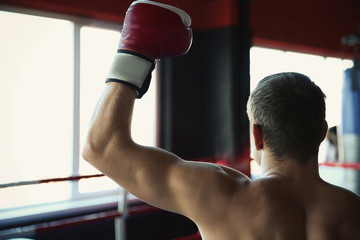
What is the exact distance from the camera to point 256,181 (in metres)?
0.71

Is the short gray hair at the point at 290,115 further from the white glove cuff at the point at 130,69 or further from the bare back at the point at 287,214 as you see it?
the white glove cuff at the point at 130,69

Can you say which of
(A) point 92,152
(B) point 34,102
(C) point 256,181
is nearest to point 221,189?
(C) point 256,181

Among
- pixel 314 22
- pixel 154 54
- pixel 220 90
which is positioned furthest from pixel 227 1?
pixel 154 54

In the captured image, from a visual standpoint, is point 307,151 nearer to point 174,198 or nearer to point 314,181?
point 314,181

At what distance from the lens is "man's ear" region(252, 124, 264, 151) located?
0.70 metres

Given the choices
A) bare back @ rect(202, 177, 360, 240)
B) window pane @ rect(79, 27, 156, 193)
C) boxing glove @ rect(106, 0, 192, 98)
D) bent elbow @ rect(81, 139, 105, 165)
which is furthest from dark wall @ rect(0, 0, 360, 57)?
bare back @ rect(202, 177, 360, 240)

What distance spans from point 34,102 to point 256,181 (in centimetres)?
265

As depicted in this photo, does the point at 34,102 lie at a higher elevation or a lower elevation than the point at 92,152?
higher

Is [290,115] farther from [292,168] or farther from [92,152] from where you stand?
[92,152]

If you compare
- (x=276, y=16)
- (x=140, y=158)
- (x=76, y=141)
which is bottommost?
(x=76, y=141)

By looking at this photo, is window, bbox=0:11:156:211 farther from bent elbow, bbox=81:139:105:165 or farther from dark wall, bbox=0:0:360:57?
bent elbow, bbox=81:139:105:165

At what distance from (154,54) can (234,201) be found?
300 mm

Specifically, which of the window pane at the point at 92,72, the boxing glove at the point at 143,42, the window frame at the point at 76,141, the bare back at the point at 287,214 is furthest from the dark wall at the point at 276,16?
the bare back at the point at 287,214

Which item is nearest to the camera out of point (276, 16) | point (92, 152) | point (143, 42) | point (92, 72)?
point (92, 152)
